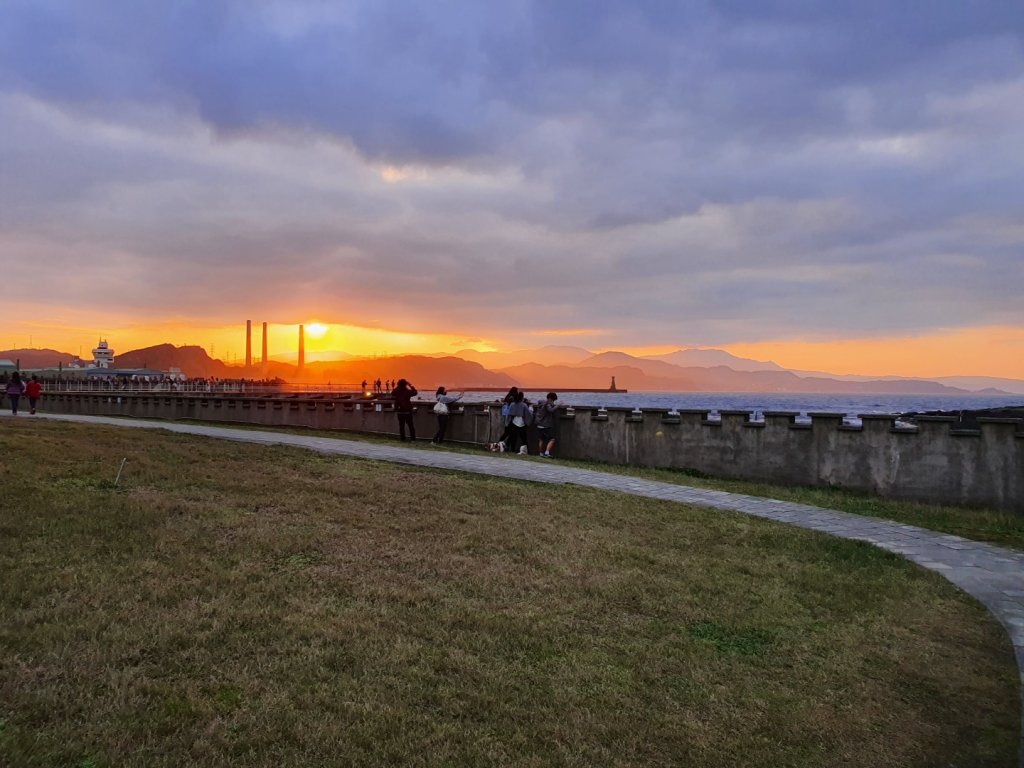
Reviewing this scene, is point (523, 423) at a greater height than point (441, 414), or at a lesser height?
lesser

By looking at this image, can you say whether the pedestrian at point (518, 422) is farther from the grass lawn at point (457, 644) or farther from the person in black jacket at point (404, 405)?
the grass lawn at point (457, 644)

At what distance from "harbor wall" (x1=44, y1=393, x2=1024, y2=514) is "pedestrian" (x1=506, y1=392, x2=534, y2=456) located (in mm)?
879

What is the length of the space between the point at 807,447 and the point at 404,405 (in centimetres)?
1186

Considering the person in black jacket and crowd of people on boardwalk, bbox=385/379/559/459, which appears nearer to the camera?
crowd of people on boardwalk, bbox=385/379/559/459

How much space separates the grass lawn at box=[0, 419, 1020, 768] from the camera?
3.57 metres

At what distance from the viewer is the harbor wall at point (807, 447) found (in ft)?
45.7

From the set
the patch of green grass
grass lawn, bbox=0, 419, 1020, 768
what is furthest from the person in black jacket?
the patch of green grass

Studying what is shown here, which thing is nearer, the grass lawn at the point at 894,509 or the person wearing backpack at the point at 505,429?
the grass lawn at the point at 894,509

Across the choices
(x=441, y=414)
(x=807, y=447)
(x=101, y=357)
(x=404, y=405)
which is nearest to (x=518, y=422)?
(x=441, y=414)

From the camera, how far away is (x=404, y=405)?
21469 millimetres

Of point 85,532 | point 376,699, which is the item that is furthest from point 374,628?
point 85,532

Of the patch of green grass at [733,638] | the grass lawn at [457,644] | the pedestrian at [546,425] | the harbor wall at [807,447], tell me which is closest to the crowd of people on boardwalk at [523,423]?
the pedestrian at [546,425]

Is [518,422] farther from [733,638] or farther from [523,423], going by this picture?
[733,638]

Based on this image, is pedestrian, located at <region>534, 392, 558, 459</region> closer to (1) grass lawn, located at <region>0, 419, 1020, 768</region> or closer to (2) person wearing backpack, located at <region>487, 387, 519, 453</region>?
(2) person wearing backpack, located at <region>487, 387, 519, 453</region>
